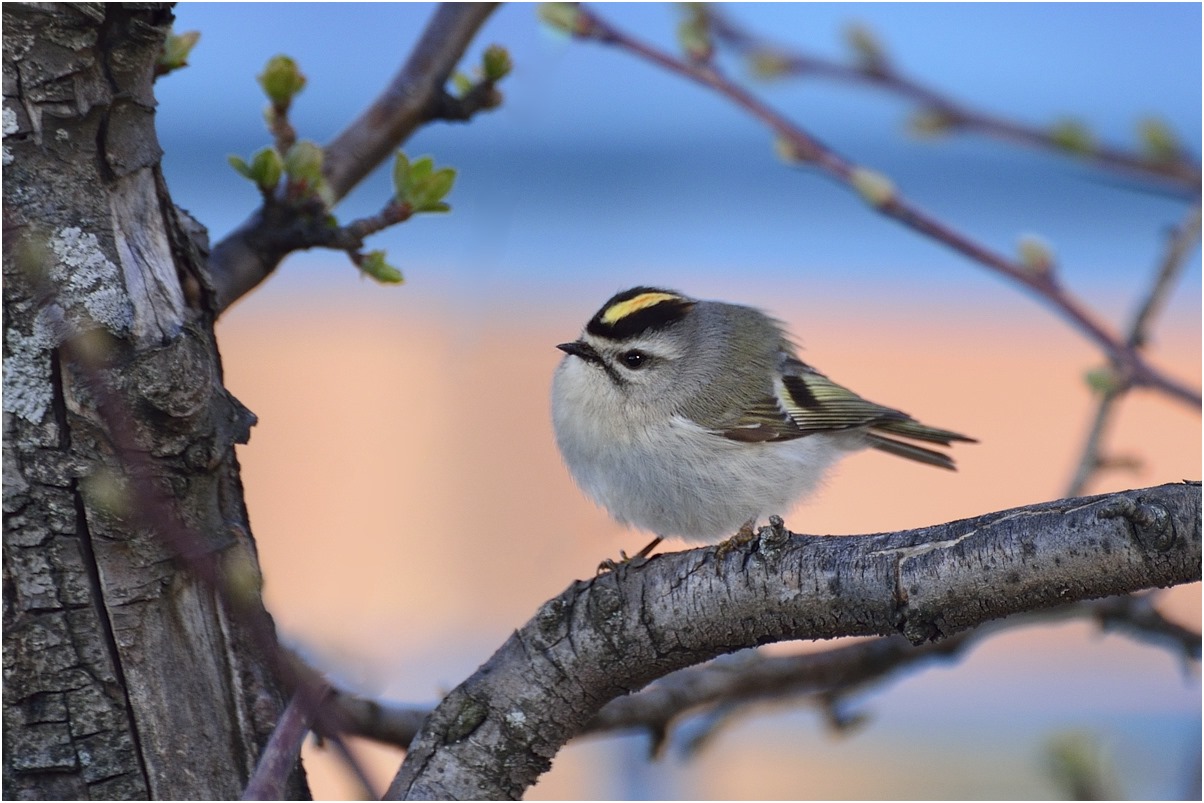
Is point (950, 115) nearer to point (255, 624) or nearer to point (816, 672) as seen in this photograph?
point (255, 624)

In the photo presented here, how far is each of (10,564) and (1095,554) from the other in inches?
44.6

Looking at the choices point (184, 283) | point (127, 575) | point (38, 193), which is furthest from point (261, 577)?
point (38, 193)

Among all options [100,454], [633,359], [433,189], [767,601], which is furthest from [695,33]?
[633,359]

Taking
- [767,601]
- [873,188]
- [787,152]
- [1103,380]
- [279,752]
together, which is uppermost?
[787,152]

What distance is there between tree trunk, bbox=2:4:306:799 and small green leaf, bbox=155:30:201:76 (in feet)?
0.94

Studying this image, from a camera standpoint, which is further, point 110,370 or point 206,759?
point 206,759

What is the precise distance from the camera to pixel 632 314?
2273 mm

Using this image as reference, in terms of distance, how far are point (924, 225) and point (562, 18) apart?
1.89ft

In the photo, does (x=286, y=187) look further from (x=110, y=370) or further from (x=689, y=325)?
(x=689, y=325)

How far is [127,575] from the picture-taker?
4.29 feet

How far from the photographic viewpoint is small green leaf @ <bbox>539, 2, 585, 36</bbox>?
1442 millimetres

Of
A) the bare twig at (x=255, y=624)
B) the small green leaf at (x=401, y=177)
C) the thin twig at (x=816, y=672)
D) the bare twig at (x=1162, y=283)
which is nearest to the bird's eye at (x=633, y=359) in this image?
the thin twig at (x=816, y=672)

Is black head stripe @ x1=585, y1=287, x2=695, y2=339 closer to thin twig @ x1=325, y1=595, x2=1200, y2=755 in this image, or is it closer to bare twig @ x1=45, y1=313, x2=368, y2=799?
thin twig @ x1=325, y1=595, x2=1200, y2=755

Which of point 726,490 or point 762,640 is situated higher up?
point 726,490
